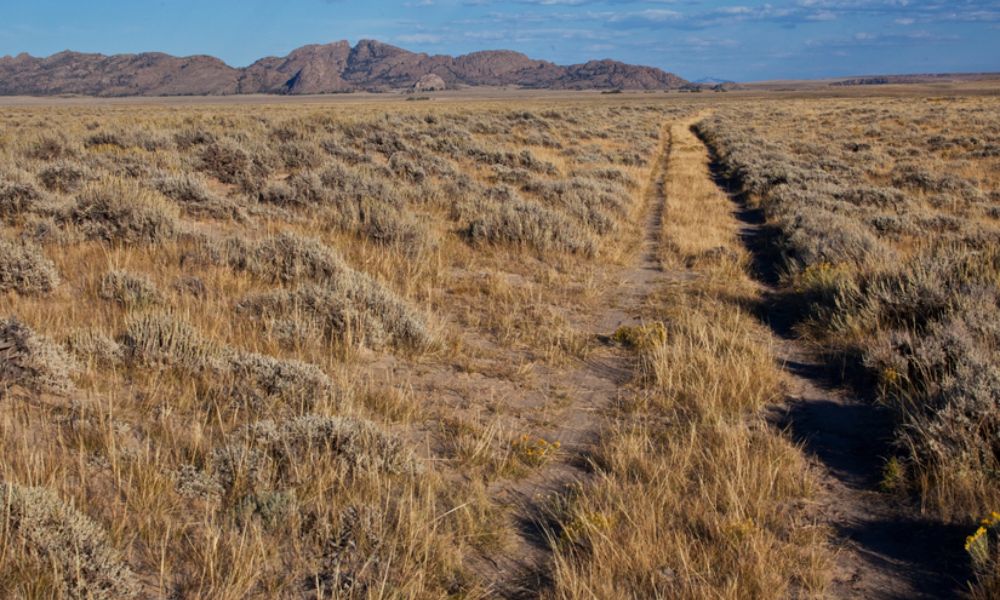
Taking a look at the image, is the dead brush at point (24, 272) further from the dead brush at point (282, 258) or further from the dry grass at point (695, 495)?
the dry grass at point (695, 495)

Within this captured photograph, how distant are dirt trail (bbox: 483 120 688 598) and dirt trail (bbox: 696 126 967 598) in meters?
1.33

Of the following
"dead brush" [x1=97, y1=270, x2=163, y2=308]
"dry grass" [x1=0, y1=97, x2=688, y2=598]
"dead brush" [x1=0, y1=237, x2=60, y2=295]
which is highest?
"dead brush" [x1=0, y1=237, x2=60, y2=295]

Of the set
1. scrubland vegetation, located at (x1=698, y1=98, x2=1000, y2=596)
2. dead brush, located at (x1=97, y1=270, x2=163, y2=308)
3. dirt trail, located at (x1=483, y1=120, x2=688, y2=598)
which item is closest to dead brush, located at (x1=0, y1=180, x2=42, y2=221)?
dead brush, located at (x1=97, y1=270, x2=163, y2=308)

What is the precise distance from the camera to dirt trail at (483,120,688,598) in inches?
116

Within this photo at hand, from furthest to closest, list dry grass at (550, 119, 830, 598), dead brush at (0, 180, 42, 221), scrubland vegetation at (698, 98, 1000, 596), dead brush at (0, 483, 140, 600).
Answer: dead brush at (0, 180, 42, 221)
scrubland vegetation at (698, 98, 1000, 596)
dry grass at (550, 119, 830, 598)
dead brush at (0, 483, 140, 600)

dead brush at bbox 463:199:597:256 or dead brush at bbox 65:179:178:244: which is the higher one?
dead brush at bbox 65:179:178:244

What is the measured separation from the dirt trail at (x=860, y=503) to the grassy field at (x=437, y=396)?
0.10m

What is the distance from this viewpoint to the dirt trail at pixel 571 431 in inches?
116

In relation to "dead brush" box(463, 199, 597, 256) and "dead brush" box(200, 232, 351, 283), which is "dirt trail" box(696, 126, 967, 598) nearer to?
"dead brush" box(463, 199, 597, 256)

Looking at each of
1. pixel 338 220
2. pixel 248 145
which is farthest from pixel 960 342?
pixel 248 145

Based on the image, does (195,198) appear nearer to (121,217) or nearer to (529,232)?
(121,217)

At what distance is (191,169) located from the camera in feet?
42.0

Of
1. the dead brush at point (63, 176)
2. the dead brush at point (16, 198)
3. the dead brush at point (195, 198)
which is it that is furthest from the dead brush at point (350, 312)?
the dead brush at point (63, 176)

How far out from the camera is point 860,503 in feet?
11.5
